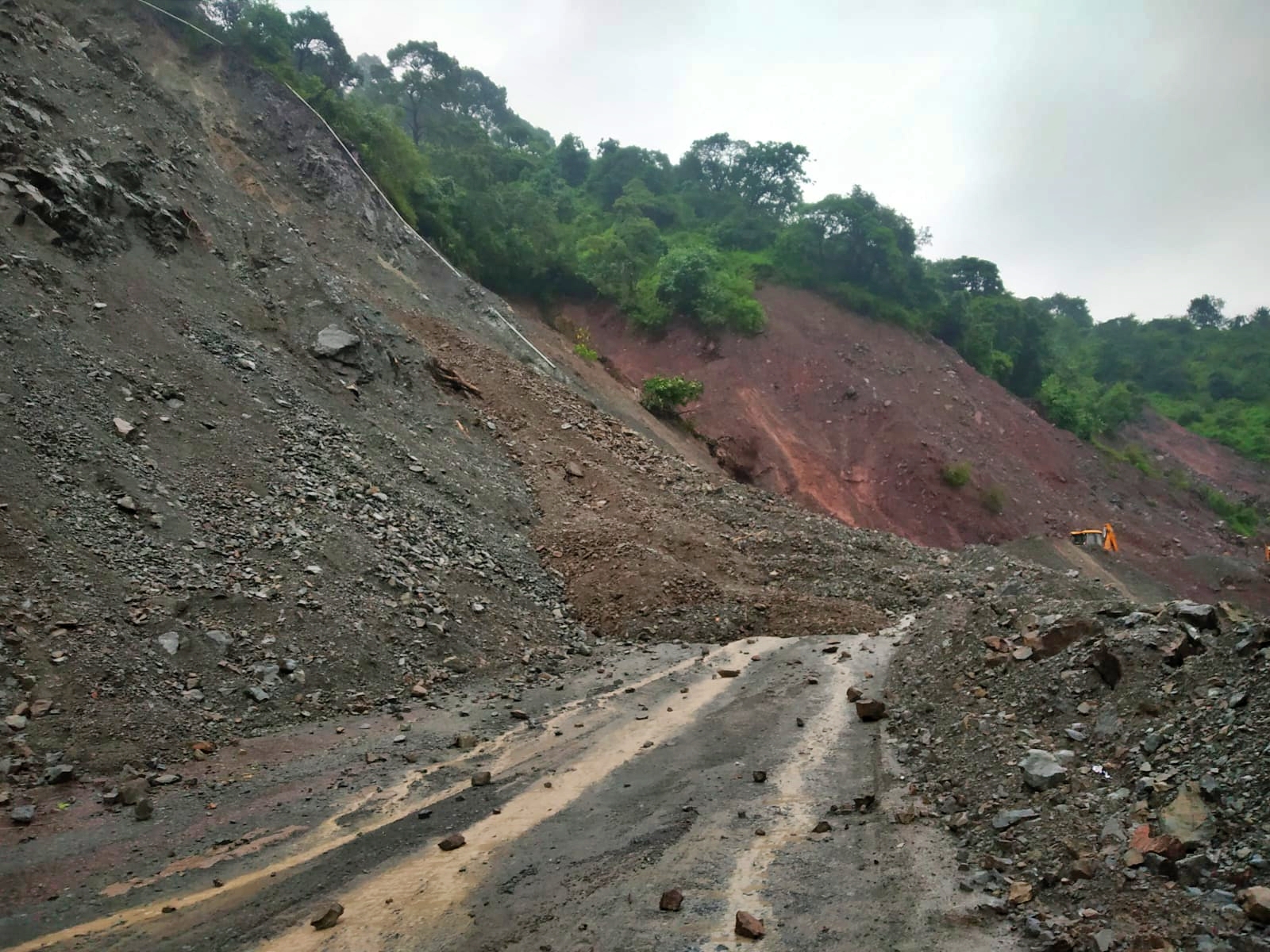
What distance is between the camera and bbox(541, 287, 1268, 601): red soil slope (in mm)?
25734

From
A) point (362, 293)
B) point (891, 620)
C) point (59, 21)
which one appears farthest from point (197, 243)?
point (891, 620)

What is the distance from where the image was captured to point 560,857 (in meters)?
5.12

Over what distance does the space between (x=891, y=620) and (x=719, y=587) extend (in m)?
2.90

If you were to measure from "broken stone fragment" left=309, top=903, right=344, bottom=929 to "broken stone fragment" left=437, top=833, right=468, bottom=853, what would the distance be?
89 centimetres

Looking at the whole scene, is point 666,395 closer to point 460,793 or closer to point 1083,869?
point 460,793

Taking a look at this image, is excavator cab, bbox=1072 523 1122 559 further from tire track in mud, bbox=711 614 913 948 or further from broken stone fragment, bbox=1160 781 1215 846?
broken stone fragment, bbox=1160 781 1215 846

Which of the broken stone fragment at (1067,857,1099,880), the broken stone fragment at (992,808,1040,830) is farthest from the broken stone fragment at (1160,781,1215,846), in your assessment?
the broken stone fragment at (992,808,1040,830)

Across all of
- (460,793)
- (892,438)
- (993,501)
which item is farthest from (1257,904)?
(892,438)

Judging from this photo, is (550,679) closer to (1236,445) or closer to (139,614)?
(139,614)

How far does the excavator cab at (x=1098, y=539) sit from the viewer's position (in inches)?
939

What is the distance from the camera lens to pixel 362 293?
18.3m

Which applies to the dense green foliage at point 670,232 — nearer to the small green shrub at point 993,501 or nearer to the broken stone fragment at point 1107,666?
the small green shrub at point 993,501

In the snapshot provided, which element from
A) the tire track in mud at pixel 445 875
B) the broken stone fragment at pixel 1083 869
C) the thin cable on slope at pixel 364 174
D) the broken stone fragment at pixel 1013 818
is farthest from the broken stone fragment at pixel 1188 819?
the thin cable on slope at pixel 364 174

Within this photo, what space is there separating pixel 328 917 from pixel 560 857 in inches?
56.3
